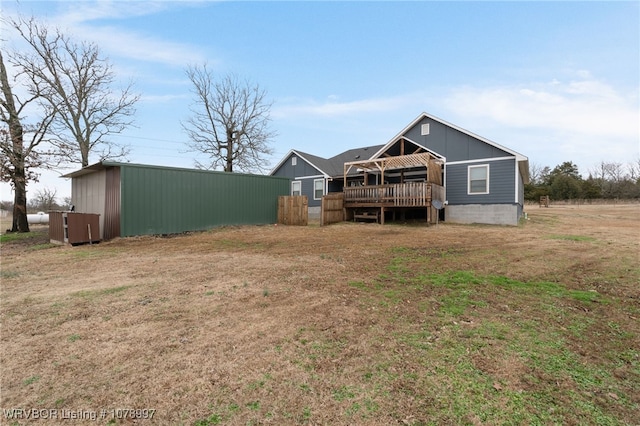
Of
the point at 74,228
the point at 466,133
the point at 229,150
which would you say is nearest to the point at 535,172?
the point at 466,133

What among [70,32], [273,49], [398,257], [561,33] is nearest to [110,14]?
[273,49]

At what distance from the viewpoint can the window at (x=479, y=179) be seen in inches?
552

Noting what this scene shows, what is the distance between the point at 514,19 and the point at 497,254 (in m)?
9.06

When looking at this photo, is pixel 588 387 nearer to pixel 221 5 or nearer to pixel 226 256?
pixel 226 256

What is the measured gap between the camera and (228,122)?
2450 centimetres

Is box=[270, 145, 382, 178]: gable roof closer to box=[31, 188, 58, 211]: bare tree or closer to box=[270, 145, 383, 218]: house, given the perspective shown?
box=[270, 145, 383, 218]: house

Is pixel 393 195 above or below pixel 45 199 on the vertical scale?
below

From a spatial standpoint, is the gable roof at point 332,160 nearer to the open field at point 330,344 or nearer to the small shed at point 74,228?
the small shed at point 74,228

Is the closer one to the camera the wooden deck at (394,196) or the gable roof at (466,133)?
the gable roof at (466,133)

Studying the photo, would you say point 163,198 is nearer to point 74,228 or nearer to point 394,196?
point 74,228

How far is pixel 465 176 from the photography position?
1464cm

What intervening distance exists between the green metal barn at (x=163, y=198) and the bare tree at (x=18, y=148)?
2.75 m

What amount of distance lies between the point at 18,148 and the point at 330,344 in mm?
18571

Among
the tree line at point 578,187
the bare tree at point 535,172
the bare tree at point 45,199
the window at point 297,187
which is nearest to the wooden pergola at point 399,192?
the window at point 297,187
